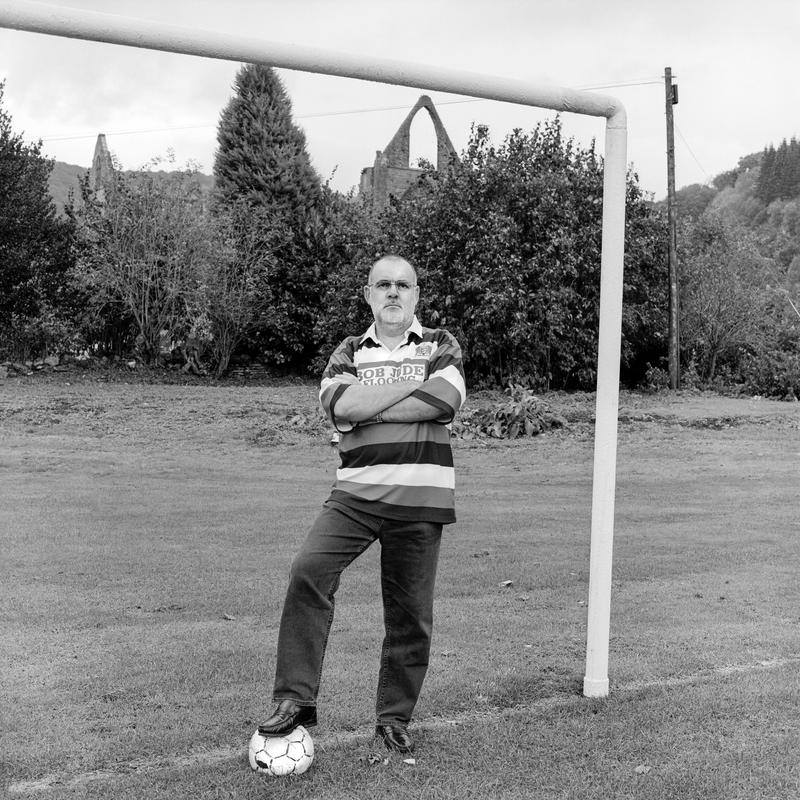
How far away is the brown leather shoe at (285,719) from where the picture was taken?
3.78 meters

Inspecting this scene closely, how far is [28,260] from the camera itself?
2656 cm

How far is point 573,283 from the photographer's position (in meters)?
25.7

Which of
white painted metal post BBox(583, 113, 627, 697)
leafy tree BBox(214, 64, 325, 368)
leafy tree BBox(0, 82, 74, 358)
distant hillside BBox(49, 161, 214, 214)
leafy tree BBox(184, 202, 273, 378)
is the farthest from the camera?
distant hillside BBox(49, 161, 214, 214)

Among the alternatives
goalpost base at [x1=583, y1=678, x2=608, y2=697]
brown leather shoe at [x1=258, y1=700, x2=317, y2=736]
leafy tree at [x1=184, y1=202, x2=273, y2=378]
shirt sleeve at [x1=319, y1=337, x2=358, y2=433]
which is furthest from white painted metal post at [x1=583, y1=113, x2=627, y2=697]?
leafy tree at [x1=184, y1=202, x2=273, y2=378]

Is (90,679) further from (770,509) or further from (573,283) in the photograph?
(573,283)

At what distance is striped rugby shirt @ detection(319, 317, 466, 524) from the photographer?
3883mm

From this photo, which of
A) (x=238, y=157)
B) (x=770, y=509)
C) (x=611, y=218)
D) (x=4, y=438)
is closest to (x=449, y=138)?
(x=238, y=157)

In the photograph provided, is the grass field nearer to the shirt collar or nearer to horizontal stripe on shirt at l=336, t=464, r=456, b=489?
horizontal stripe on shirt at l=336, t=464, r=456, b=489

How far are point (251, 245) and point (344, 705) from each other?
2574 centimetres

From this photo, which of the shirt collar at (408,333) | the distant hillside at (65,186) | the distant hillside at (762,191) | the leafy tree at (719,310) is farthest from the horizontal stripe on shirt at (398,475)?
the distant hillside at (762,191)

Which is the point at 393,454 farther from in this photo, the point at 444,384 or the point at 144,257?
the point at 144,257

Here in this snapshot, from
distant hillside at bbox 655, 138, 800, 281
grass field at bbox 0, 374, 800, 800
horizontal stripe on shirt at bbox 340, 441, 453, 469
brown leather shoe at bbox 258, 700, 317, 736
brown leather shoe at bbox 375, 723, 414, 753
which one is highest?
distant hillside at bbox 655, 138, 800, 281

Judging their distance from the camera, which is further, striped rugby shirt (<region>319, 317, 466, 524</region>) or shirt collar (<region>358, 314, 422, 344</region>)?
shirt collar (<region>358, 314, 422, 344</region>)

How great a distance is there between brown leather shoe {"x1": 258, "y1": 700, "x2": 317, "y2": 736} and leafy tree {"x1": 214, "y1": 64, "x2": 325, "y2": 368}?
25.8 meters
